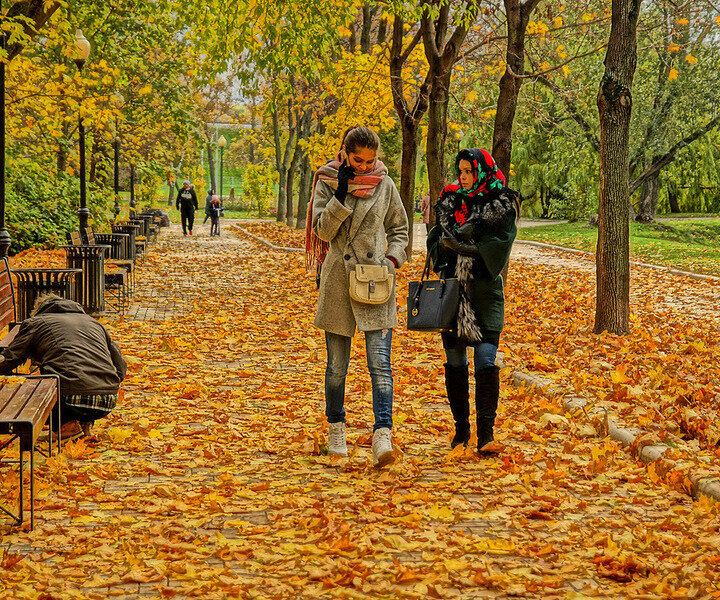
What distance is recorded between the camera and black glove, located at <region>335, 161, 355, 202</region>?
5344mm

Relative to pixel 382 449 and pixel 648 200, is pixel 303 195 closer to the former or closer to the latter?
pixel 648 200

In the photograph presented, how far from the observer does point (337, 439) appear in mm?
5684

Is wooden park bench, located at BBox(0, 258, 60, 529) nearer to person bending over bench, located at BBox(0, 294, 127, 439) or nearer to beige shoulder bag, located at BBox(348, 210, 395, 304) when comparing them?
person bending over bench, located at BBox(0, 294, 127, 439)

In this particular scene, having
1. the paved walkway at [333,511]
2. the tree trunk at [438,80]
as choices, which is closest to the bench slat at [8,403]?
the paved walkway at [333,511]

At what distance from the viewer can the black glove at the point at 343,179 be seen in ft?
17.5

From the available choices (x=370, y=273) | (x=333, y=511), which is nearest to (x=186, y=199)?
(x=370, y=273)

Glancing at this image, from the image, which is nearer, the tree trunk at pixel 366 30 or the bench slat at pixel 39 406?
the bench slat at pixel 39 406

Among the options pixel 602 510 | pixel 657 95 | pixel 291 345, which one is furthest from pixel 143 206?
pixel 602 510

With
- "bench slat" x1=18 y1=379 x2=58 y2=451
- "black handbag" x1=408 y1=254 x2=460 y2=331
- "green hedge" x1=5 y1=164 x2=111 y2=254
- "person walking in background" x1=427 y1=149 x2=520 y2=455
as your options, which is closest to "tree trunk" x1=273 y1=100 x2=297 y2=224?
"green hedge" x1=5 y1=164 x2=111 y2=254

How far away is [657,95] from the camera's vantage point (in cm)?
3225

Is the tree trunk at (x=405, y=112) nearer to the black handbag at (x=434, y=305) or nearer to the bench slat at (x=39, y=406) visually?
the black handbag at (x=434, y=305)

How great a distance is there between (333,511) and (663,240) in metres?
27.9

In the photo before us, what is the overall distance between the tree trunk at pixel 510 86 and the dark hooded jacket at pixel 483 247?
682 cm

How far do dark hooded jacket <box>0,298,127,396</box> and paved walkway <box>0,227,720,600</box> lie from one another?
16.4 inches
